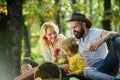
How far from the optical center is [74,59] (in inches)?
239

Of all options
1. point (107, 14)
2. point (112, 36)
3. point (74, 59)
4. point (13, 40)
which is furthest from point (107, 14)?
point (112, 36)

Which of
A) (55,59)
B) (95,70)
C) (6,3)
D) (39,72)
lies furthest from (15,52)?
(39,72)

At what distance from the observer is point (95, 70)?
5.30 meters

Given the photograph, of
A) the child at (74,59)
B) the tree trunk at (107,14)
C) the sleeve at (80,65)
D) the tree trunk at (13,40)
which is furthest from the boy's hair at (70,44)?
the tree trunk at (107,14)

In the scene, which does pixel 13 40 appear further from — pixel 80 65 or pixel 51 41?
pixel 80 65

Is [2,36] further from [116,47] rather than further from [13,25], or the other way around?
[116,47]

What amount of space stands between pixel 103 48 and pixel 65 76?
37.5 inches

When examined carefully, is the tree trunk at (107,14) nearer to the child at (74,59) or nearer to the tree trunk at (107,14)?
the tree trunk at (107,14)

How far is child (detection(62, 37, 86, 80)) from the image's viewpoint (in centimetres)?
598

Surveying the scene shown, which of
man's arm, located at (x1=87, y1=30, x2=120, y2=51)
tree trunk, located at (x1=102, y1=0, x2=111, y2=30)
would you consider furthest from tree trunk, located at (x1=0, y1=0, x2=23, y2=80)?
tree trunk, located at (x1=102, y1=0, x2=111, y2=30)

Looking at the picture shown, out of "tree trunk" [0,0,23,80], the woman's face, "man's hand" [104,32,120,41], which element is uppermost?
"man's hand" [104,32,120,41]

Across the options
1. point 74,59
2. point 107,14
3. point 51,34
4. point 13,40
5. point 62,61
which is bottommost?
point 13,40

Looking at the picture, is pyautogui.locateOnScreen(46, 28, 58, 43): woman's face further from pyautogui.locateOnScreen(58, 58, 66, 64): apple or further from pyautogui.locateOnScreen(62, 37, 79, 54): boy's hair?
pyautogui.locateOnScreen(62, 37, 79, 54): boy's hair

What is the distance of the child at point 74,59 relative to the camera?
598 cm
